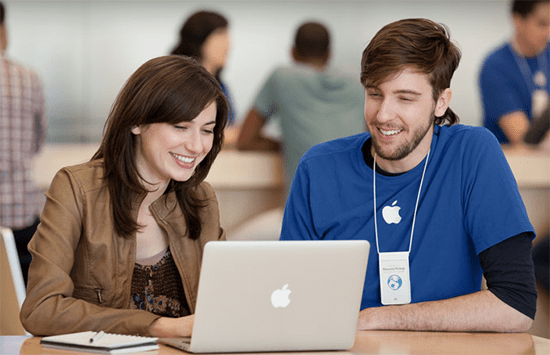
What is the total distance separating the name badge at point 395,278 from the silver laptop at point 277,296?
0.41 meters

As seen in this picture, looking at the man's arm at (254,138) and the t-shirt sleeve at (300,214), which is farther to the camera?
the man's arm at (254,138)

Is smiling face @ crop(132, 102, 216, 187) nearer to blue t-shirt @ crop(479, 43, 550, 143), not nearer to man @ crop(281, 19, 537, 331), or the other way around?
man @ crop(281, 19, 537, 331)

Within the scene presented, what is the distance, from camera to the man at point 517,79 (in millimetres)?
3869

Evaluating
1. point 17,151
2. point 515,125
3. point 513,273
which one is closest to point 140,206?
point 513,273

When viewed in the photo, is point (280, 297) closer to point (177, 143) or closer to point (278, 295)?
point (278, 295)

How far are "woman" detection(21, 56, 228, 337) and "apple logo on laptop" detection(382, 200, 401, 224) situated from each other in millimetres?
437

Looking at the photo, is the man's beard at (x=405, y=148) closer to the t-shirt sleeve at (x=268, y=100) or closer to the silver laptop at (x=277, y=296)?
the silver laptop at (x=277, y=296)

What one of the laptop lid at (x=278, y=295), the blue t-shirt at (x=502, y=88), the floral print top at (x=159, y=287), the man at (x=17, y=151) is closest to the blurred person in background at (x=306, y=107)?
the blue t-shirt at (x=502, y=88)

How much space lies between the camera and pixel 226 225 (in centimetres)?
372

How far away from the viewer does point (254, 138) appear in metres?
3.62

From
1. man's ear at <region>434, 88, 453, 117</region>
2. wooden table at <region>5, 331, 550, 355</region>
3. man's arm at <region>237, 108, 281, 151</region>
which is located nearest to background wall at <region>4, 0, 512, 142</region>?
man's arm at <region>237, 108, 281, 151</region>

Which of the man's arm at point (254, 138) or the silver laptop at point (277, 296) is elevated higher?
the silver laptop at point (277, 296)

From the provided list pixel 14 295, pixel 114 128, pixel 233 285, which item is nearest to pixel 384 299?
pixel 233 285

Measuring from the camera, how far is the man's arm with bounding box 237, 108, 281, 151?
11.5ft
